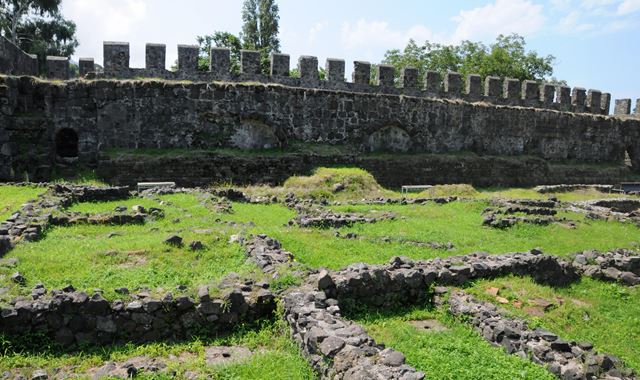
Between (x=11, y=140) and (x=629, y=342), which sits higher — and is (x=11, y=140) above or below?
above

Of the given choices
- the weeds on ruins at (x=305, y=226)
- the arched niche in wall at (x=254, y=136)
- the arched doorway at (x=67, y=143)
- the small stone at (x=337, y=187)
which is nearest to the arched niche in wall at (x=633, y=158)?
the weeds on ruins at (x=305, y=226)

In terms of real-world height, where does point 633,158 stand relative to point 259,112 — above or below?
below

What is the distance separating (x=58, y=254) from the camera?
758 cm

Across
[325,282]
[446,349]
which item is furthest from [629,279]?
[325,282]

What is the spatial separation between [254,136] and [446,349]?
14.5m

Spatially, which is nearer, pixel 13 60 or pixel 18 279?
pixel 18 279

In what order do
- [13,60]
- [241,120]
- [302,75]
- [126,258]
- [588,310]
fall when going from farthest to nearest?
[302,75]
[241,120]
[13,60]
[126,258]
[588,310]

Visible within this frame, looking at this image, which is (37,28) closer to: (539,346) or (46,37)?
(46,37)

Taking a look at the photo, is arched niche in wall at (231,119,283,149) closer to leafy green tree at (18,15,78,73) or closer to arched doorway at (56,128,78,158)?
arched doorway at (56,128,78,158)

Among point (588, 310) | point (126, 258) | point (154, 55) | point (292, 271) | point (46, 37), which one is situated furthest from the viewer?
point (46, 37)

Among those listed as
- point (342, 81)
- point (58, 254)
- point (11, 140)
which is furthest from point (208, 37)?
point (58, 254)

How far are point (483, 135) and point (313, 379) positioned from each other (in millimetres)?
20601

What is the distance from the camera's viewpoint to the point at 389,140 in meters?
21.6

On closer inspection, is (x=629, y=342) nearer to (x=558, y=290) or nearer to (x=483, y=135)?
(x=558, y=290)
